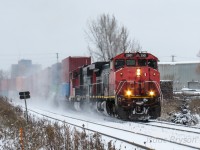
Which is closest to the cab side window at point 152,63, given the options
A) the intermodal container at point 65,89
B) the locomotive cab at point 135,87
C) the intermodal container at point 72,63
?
the locomotive cab at point 135,87

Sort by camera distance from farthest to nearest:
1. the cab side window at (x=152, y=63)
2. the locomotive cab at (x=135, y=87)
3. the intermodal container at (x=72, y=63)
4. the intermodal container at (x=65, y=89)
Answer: the intermodal container at (x=65, y=89), the intermodal container at (x=72, y=63), the cab side window at (x=152, y=63), the locomotive cab at (x=135, y=87)

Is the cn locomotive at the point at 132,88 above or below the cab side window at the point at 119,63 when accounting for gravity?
below

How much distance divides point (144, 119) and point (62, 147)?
12110 millimetres

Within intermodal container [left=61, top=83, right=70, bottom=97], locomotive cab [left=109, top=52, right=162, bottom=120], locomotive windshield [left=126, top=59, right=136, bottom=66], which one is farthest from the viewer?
intermodal container [left=61, top=83, right=70, bottom=97]

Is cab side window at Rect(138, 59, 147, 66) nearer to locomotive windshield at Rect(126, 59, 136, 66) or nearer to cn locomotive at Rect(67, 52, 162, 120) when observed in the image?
cn locomotive at Rect(67, 52, 162, 120)

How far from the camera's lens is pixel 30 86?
6178 centimetres

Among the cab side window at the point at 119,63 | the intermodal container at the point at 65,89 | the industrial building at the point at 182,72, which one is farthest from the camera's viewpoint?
the industrial building at the point at 182,72

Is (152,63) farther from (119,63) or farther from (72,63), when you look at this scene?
(72,63)

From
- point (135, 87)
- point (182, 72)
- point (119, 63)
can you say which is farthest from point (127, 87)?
point (182, 72)

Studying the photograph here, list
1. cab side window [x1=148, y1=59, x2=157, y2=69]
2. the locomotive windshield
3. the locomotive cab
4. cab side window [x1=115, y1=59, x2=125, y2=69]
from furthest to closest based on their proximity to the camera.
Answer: cab side window [x1=148, y1=59, x2=157, y2=69], the locomotive windshield, cab side window [x1=115, y1=59, x2=125, y2=69], the locomotive cab

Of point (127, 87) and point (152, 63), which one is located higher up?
point (152, 63)

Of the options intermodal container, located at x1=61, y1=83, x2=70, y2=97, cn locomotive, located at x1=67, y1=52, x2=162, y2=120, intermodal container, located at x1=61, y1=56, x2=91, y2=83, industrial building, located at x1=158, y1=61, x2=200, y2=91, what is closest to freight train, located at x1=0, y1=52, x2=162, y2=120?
cn locomotive, located at x1=67, y1=52, x2=162, y2=120

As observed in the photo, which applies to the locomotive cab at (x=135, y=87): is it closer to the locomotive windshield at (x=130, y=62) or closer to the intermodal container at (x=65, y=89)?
the locomotive windshield at (x=130, y=62)

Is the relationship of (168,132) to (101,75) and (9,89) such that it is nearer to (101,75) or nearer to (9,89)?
(101,75)
